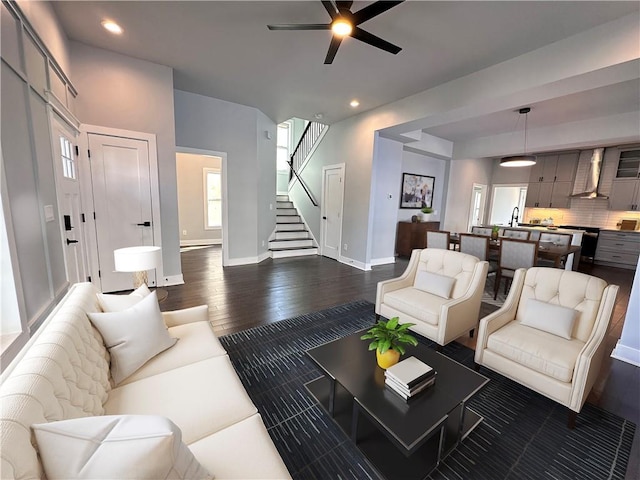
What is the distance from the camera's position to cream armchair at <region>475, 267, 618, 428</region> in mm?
1748

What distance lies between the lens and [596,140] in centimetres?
505

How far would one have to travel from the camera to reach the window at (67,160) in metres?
2.70

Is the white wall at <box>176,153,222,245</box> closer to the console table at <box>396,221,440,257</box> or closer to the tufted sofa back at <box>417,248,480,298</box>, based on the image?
the console table at <box>396,221,440,257</box>

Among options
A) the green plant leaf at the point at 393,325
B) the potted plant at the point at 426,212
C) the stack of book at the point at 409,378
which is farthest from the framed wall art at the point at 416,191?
the stack of book at the point at 409,378

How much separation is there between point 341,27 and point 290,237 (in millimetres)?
4958

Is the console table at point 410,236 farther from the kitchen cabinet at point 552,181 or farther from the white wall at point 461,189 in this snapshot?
the kitchen cabinet at point 552,181

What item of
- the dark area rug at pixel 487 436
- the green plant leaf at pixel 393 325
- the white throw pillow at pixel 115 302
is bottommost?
the dark area rug at pixel 487 436

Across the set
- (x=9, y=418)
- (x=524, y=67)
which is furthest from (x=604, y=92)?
(x=9, y=418)

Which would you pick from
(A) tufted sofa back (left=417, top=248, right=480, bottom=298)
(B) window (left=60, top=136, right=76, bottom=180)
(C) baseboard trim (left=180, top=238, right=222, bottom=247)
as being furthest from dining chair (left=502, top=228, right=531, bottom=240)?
(C) baseboard trim (left=180, top=238, right=222, bottom=247)

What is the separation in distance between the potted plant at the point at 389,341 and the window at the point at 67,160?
132 inches

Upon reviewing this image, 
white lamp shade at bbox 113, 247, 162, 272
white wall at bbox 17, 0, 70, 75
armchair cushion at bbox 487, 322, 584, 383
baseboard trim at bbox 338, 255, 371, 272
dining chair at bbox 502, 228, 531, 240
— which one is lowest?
baseboard trim at bbox 338, 255, 371, 272

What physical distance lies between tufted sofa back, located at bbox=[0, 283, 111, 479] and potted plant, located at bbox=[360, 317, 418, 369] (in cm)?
137

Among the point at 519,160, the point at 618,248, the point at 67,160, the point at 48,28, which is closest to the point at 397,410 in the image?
the point at 67,160

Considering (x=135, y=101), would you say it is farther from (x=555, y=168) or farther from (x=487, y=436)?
(x=555, y=168)
